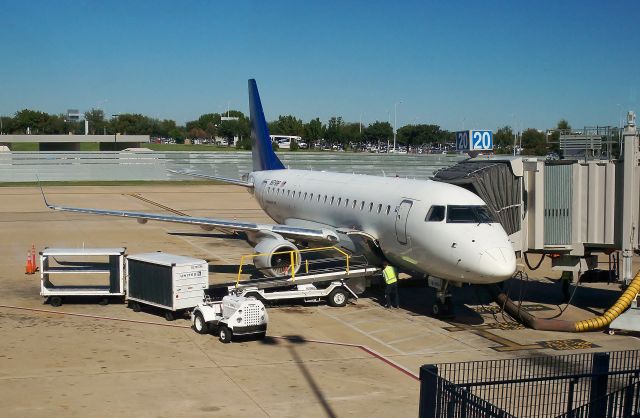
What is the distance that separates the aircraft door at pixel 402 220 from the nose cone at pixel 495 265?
333cm

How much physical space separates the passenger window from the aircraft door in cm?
111

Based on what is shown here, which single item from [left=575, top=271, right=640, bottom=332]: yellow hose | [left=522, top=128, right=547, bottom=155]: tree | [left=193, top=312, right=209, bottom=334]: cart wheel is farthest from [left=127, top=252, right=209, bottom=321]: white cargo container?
[left=522, top=128, right=547, bottom=155]: tree

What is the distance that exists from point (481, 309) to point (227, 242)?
1943cm

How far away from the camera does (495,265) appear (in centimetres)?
2177

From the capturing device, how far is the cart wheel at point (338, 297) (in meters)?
26.1

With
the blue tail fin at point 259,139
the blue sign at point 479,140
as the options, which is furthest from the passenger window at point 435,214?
the blue sign at point 479,140

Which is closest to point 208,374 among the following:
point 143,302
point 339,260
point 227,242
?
point 143,302

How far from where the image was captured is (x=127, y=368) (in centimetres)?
1806

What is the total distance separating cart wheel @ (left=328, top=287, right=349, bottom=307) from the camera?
2608cm

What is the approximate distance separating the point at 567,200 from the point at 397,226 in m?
5.78

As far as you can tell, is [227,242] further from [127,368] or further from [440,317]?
[127,368]

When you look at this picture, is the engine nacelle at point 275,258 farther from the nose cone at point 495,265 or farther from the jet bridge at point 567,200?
the nose cone at point 495,265

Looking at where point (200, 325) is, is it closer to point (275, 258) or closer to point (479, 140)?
point (275, 258)

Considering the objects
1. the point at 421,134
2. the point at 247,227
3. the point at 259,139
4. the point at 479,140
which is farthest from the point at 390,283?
the point at 421,134
